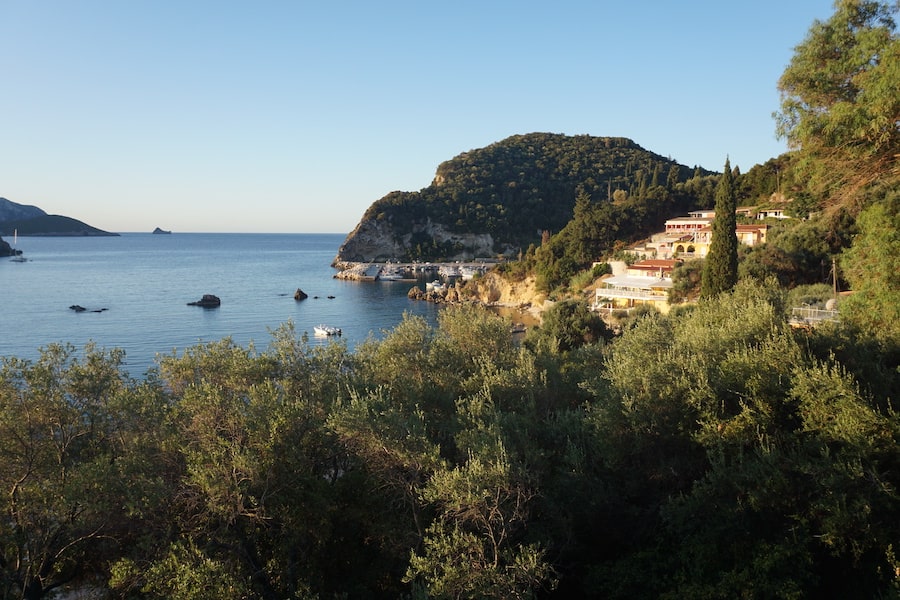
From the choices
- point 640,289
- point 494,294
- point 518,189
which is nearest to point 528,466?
point 640,289

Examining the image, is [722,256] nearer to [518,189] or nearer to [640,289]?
[640,289]

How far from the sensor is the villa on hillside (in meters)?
42.0

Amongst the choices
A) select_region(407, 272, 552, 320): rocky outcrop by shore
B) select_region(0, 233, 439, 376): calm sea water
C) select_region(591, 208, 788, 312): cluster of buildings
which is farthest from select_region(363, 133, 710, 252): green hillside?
select_region(591, 208, 788, 312): cluster of buildings

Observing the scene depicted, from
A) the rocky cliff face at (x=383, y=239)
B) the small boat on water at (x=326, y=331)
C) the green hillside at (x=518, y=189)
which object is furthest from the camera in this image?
the rocky cliff face at (x=383, y=239)

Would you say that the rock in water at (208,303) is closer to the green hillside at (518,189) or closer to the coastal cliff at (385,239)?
the coastal cliff at (385,239)

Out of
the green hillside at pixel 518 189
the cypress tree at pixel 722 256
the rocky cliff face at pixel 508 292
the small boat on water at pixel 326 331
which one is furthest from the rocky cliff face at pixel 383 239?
the cypress tree at pixel 722 256

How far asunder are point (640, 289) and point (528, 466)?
35505 millimetres

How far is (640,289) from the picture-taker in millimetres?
43188

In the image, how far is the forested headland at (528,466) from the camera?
28.5 ft

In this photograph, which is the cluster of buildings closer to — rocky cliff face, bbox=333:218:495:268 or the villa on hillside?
the villa on hillside

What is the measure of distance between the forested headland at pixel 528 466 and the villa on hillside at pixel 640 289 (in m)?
29.2

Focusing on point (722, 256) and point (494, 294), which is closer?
point (722, 256)

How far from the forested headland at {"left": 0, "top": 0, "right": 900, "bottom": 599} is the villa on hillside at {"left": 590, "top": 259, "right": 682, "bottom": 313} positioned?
29.2 meters

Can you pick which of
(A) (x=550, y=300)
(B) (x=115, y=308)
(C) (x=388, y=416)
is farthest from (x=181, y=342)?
(C) (x=388, y=416)
